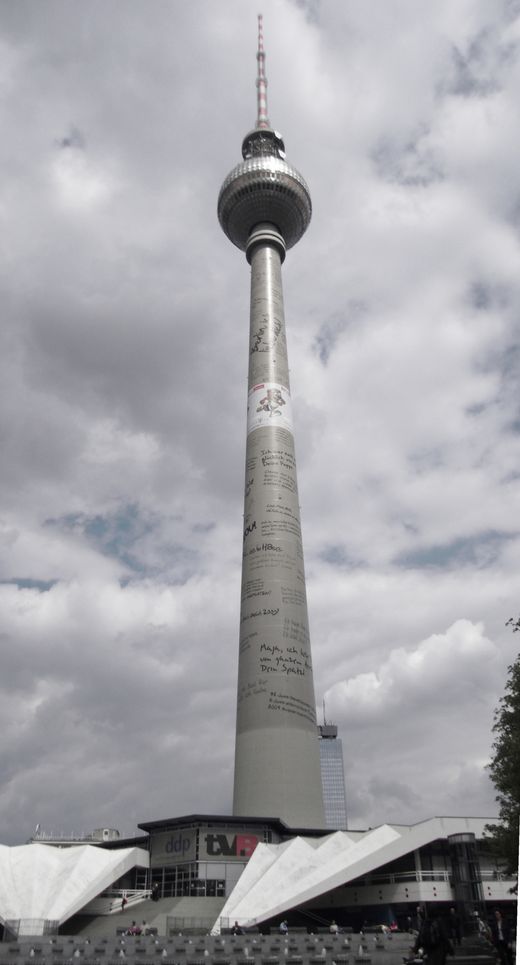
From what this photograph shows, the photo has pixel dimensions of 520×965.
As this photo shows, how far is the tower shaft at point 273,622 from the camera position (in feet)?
215

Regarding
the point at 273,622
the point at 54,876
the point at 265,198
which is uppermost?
the point at 265,198

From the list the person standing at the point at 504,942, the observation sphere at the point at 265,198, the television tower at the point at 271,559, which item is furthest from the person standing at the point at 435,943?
the observation sphere at the point at 265,198

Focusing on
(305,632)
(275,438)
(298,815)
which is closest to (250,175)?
(275,438)

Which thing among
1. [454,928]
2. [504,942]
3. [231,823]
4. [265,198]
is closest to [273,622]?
[231,823]

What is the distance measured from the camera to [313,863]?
164 feet

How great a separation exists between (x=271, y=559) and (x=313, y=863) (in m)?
30.5

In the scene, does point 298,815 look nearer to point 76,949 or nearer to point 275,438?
point 76,949

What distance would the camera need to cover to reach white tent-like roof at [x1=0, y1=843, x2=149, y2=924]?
156 feet

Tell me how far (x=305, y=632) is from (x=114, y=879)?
92.7ft

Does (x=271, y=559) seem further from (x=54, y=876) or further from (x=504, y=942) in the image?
(x=504, y=942)

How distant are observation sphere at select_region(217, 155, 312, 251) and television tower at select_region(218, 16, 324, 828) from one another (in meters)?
0.13

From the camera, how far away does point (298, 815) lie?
6412 centimetres

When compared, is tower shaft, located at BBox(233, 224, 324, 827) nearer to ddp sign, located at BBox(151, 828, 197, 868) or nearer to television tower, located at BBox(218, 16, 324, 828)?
television tower, located at BBox(218, 16, 324, 828)

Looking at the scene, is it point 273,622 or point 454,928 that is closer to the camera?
point 454,928
